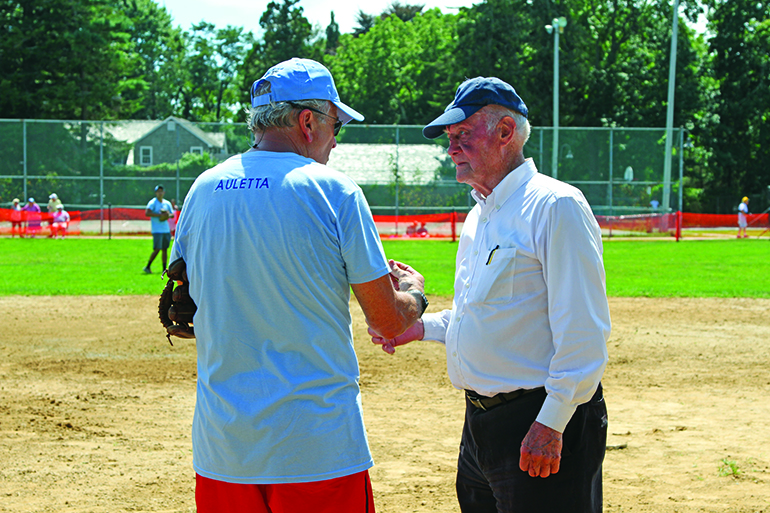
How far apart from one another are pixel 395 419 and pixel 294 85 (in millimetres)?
4393

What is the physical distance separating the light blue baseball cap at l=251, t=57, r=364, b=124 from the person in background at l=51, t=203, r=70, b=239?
31243mm

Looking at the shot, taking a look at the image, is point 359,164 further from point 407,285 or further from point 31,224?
point 407,285

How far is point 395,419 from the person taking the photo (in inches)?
259

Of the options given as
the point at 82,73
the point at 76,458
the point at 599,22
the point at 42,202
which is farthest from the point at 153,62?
the point at 76,458

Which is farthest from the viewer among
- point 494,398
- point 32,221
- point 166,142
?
point 166,142

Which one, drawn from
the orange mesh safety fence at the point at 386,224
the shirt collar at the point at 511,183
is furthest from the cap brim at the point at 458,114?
the orange mesh safety fence at the point at 386,224

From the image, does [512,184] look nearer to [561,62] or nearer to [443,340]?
[443,340]

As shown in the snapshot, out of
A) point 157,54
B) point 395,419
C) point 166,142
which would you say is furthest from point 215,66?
point 395,419

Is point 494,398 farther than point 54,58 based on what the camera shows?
No

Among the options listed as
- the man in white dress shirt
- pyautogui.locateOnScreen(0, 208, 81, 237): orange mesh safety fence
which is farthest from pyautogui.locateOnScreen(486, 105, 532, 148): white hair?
pyautogui.locateOnScreen(0, 208, 81, 237): orange mesh safety fence

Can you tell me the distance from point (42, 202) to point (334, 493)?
3567 cm

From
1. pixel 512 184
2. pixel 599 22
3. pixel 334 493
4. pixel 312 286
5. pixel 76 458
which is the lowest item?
pixel 76 458

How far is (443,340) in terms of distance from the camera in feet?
11.7

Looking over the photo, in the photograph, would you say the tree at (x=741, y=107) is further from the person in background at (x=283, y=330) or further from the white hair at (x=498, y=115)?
the person in background at (x=283, y=330)
